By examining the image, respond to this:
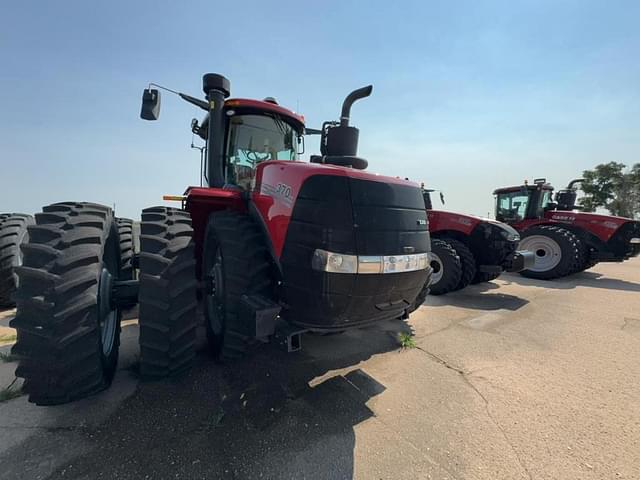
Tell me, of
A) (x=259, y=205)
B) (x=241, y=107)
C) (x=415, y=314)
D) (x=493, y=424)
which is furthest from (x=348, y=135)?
(x=415, y=314)

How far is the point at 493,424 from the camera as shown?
213 cm

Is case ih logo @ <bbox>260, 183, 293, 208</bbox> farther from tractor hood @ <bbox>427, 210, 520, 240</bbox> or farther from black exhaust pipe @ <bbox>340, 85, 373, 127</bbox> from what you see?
tractor hood @ <bbox>427, 210, 520, 240</bbox>

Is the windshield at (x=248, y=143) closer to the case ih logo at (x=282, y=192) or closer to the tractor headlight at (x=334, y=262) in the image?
the case ih logo at (x=282, y=192)

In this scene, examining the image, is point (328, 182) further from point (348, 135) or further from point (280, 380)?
point (280, 380)

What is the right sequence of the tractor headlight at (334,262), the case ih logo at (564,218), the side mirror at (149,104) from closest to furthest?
the tractor headlight at (334,262) < the side mirror at (149,104) < the case ih logo at (564,218)

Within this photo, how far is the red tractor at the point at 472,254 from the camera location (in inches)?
221

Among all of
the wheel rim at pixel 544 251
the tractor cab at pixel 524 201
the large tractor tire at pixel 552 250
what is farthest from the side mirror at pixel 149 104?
the tractor cab at pixel 524 201

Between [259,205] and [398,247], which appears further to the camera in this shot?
[259,205]

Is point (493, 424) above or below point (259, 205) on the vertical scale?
below

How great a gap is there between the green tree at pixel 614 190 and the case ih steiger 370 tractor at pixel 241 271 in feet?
140

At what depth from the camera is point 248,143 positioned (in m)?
3.49

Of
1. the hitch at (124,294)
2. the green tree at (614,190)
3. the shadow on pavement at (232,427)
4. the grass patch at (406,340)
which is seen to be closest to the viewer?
the shadow on pavement at (232,427)

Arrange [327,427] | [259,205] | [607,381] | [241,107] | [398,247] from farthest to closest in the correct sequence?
[241,107]
[607,381]
[259,205]
[398,247]
[327,427]

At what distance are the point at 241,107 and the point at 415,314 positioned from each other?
11.9 feet
